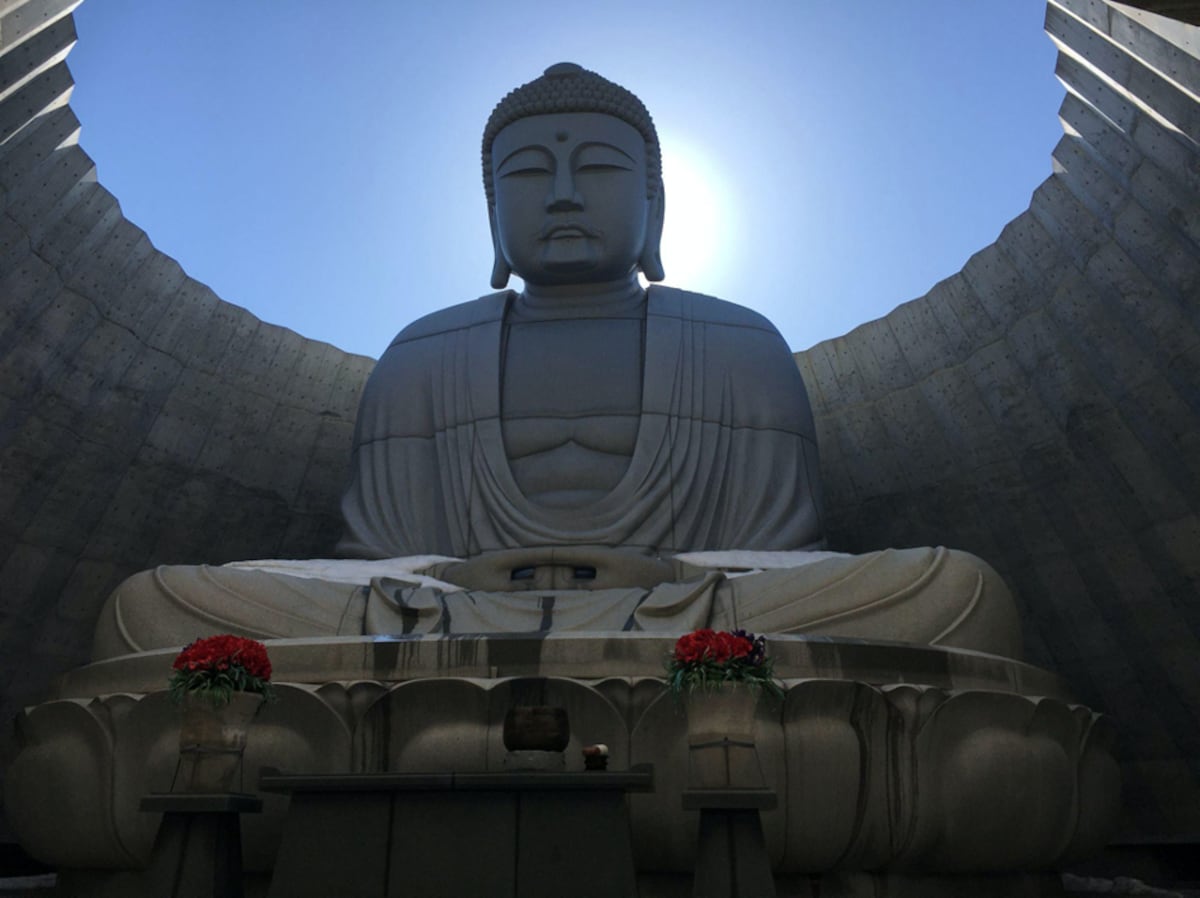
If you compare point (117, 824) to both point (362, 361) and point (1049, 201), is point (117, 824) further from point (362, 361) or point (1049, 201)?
point (1049, 201)

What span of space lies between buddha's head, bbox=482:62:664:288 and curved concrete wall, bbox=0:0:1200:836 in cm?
162

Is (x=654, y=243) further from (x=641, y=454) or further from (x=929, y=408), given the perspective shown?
(x=929, y=408)

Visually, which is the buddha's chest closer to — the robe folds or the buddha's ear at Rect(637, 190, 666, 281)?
the robe folds

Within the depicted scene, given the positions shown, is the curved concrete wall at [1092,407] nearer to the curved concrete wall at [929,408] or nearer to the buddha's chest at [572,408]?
the curved concrete wall at [929,408]

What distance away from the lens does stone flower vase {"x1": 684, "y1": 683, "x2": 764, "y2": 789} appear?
2.93 metres

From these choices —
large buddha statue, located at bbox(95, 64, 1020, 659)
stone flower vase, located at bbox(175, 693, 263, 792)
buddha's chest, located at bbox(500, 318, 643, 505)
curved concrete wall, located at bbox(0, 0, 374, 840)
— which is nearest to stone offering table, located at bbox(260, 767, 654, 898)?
stone flower vase, located at bbox(175, 693, 263, 792)

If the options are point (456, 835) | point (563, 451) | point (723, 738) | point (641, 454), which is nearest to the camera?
point (456, 835)

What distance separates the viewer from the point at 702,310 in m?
6.65

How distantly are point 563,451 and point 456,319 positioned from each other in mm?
1184

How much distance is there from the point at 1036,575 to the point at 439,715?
13.6 ft

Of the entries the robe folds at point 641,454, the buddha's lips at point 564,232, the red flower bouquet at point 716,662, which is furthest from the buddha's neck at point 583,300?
the red flower bouquet at point 716,662

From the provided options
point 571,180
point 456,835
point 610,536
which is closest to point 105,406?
point 571,180

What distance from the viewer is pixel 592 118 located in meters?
6.70

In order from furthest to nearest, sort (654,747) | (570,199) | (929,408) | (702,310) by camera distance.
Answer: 1. (929,408)
2. (702,310)
3. (570,199)
4. (654,747)
